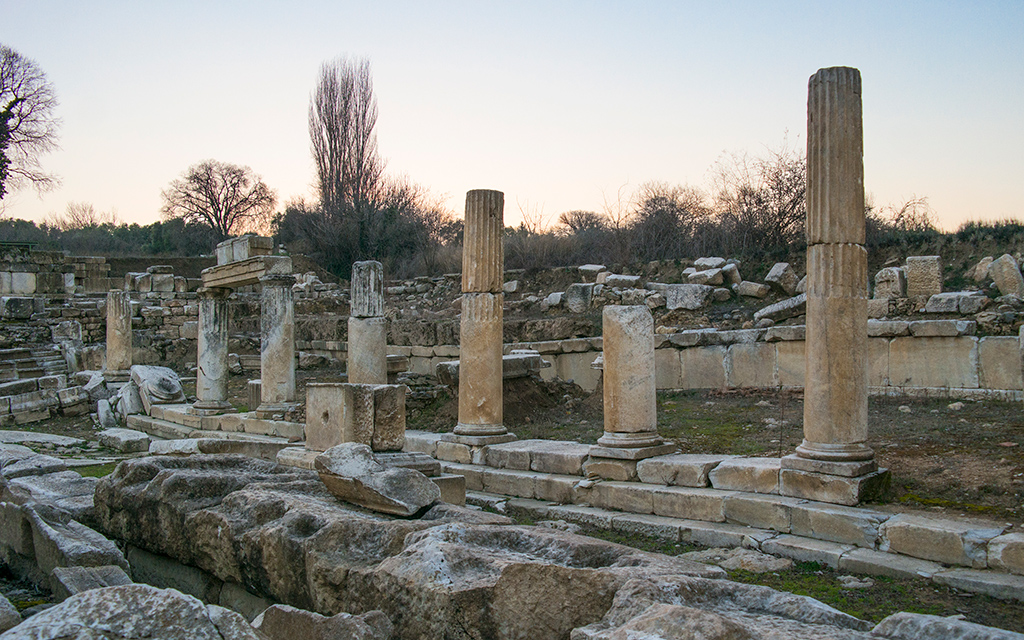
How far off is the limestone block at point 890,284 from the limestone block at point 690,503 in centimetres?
698

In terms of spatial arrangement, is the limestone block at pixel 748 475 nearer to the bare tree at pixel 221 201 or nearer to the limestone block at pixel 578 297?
the limestone block at pixel 578 297

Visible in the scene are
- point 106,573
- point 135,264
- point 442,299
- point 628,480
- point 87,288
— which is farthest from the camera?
point 135,264

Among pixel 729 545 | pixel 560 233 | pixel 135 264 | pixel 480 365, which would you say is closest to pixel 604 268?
pixel 560 233

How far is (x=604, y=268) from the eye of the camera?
57.7 feet

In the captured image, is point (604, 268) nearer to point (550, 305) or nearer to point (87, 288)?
point (550, 305)

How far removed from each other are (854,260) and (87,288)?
1080 inches

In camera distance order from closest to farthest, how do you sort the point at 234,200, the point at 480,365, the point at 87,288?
the point at 480,365 < the point at 87,288 < the point at 234,200

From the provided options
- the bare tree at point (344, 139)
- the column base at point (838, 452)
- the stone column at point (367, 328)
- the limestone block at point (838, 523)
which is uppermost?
the bare tree at point (344, 139)

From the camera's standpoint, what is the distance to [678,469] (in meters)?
7.49

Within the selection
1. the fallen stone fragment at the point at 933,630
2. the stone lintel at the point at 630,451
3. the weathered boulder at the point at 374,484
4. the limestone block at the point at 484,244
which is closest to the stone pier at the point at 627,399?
the stone lintel at the point at 630,451

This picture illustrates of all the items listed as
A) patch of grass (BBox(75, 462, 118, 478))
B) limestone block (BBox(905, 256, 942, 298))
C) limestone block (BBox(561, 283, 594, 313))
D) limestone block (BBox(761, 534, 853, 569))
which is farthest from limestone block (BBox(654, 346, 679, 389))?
patch of grass (BBox(75, 462, 118, 478))

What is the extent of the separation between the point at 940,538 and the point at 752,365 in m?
7.26

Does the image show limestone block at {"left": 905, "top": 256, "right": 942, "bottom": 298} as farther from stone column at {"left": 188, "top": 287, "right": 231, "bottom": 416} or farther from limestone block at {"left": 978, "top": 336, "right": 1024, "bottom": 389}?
stone column at {"left": 188, "top": 287, "right": 231, "bottom": 416}

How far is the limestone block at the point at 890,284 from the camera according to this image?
1228 centimetres
